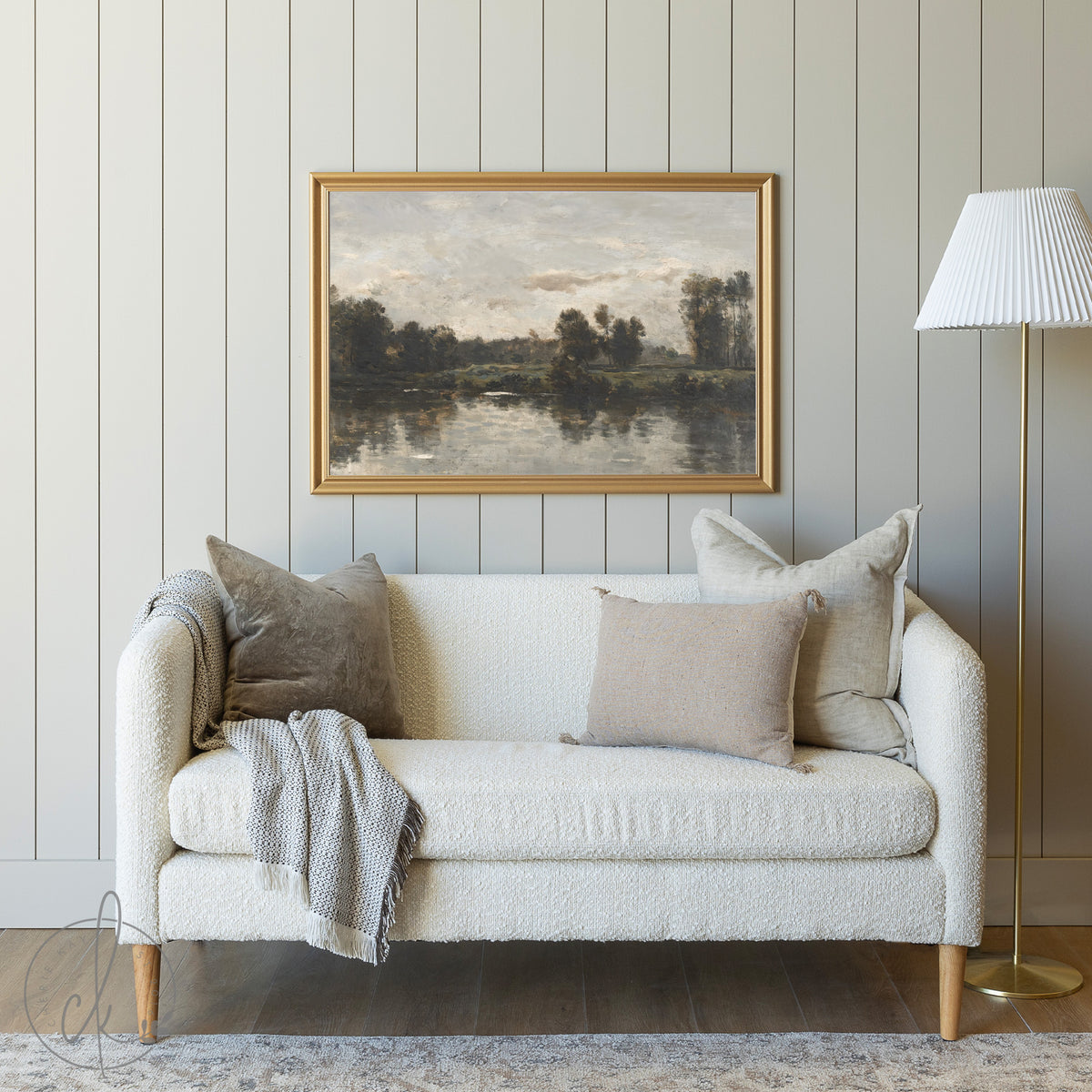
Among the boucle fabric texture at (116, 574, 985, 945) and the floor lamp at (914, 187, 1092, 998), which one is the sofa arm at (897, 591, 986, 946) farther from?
the floor lamp at (914, 187, 1092, 998)

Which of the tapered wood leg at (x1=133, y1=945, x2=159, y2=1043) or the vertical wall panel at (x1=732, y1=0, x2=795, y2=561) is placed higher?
the vertical wall panel at (x1=732, y1=0, x2=795, y2=561)

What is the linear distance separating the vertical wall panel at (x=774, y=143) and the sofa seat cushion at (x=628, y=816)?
34.8 inches

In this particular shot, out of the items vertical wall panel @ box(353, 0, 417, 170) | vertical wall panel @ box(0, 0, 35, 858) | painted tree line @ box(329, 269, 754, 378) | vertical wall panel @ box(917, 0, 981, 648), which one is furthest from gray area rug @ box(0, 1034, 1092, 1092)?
vertical wall panel @ box(353, 0, 417, 170)

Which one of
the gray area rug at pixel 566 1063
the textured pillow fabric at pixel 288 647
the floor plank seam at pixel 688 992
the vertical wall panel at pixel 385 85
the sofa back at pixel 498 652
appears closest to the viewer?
the gray area rug at pixel 566 1063

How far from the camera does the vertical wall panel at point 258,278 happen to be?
2.52 metres

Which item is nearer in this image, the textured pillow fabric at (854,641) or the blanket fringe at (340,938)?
the blanket fringe at (340,938)

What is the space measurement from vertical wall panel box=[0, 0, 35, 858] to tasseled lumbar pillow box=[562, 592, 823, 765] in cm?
150

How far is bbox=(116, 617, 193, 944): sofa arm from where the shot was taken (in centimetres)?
186

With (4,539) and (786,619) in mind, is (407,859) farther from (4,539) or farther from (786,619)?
(4,539)

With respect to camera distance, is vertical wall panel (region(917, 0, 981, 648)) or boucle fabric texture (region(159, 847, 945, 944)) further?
vertical wall panel (region(917, 0, 981, 648))

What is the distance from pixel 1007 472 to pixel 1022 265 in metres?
0.64

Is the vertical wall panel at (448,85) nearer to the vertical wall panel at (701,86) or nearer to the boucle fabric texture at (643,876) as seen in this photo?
the vertical wall panel at (701,86)

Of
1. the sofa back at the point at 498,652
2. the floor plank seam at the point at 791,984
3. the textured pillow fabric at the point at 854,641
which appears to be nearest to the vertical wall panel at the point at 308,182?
the sofa back at the point at 498,652

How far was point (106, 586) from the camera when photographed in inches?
101
